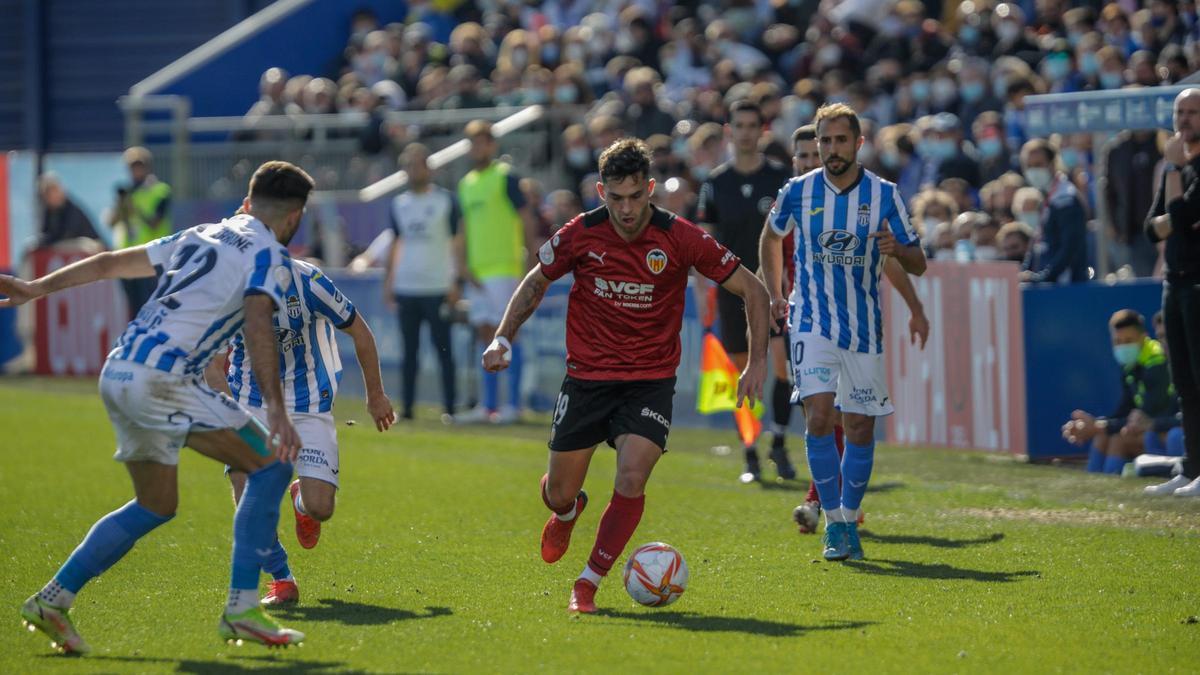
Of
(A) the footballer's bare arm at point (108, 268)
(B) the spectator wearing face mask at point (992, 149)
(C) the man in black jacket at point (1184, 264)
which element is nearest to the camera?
(A) the footballer's bare arm at point (108, 268)

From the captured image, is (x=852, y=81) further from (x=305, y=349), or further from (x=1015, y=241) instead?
(x=305, y=349)

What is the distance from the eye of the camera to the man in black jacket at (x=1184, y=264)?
409 inches

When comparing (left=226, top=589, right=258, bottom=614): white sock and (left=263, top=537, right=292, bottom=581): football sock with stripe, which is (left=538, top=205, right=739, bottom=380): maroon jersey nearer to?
(left=263, top=537, right=292, bottom=581): football sock with stripe

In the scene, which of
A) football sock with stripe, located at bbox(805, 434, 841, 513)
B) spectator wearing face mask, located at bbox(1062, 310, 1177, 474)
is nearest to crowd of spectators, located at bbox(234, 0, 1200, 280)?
spectator wearing face mask, located at bbox(1062, 310, 1177, 474)

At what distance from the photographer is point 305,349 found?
809 centimetres

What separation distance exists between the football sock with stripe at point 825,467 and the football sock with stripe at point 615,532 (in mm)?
1650

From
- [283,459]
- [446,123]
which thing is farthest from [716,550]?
[446,123]

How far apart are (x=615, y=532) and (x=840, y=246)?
7.13 ft

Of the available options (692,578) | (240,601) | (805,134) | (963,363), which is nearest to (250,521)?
(240,601)

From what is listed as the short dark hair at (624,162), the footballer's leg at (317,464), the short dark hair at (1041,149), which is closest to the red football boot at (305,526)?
the footballer's leg at (317,464)

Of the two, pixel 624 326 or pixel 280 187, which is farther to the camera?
pixel 624 326

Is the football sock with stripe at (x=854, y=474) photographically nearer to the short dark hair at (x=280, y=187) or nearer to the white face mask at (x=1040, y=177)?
the short dark hair at (x=280, y=187)

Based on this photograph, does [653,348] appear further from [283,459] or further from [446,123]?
[446,123]

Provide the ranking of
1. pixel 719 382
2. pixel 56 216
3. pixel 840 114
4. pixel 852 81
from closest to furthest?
1. pixel 840 114
2. pixel 719 382
3. pixel 852 81
4. pixel 56 216
